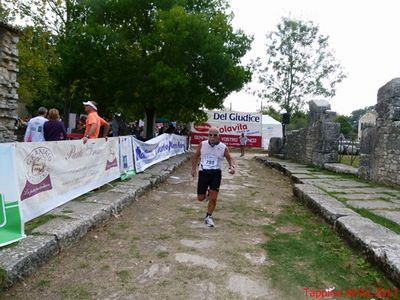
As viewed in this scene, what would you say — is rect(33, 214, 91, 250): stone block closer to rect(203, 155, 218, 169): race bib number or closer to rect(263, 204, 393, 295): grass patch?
rect(203, 155, 218, 169): race bib number

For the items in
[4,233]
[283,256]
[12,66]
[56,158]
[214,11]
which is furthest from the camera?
[214,11]

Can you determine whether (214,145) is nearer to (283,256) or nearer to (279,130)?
(283,256)

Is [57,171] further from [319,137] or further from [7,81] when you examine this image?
[319,137]

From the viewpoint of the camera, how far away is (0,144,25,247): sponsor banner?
3979mm

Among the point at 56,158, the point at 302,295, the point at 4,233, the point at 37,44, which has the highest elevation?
the point at 37,44

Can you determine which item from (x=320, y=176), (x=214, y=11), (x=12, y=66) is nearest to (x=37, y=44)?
(x=214, y=11)

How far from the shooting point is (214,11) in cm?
1789

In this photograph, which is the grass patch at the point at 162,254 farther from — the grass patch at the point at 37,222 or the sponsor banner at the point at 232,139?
the sponsor banner at the point at 232,139

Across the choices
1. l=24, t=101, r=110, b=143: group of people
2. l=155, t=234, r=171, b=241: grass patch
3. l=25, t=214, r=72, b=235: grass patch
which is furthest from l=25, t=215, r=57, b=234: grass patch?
l=24, t=101, r=110, b=143: group of people

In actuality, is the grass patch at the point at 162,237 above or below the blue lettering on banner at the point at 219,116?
below

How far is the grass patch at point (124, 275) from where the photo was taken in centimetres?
375

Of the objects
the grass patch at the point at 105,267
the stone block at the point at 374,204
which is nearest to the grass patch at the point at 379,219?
the stone block at the point at 374,204

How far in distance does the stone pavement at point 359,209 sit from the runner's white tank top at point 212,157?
2.00 metres

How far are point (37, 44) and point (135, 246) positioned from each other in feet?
64.1
